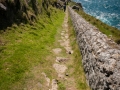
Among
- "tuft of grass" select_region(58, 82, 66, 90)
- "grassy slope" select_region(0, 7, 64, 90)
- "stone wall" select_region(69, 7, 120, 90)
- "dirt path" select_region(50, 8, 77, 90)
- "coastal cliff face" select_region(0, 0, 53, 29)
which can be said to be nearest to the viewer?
"stone wall" select_region(69, 7, 120, 90)

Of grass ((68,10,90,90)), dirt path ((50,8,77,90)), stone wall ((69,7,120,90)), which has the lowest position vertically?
dirt path ((50,8,77,90))

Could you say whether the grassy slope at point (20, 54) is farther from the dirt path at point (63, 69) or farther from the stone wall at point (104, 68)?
the stone wall at point (104, 68)

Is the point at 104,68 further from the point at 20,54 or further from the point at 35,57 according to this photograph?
the point at 20,54

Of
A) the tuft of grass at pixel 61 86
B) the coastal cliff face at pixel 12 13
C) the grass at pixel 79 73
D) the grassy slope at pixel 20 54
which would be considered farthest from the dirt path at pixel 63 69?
the coastal cliff face at pixel 12 13

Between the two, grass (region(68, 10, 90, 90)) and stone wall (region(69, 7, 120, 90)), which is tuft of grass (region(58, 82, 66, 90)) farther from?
stone wall (region(69, 7, 120, 90))

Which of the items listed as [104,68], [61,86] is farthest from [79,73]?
[104,68]

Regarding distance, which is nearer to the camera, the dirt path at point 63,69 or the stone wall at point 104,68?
the stone wall at point 104,68

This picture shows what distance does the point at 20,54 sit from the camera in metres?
13.0

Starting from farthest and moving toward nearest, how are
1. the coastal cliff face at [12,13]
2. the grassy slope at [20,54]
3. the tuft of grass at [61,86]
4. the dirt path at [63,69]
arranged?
the coastal cliff face at [12,13] < the dirt path at [63,69] < the grassy slope at [20,54] < the tuft of grass at [61,86]

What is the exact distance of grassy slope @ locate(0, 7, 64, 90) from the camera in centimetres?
1005

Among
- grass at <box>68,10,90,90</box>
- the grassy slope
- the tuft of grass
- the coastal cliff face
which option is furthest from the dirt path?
the coastal cliff face

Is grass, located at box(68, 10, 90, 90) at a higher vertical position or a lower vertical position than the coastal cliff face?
lower

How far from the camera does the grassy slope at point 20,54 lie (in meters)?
10.0

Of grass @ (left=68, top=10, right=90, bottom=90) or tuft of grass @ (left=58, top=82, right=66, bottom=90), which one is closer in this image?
tuft of grass @ (left=58, top=82, right=66, bottom=90)
